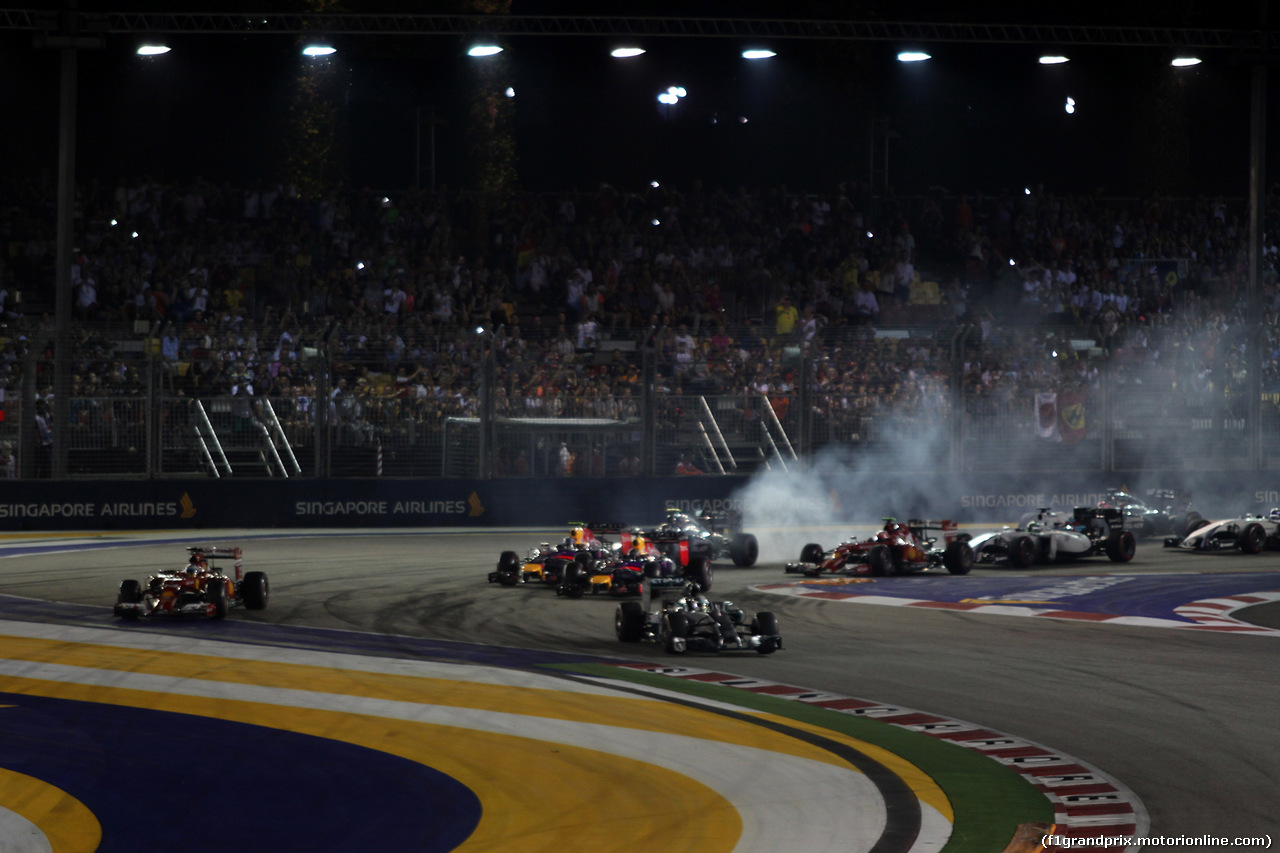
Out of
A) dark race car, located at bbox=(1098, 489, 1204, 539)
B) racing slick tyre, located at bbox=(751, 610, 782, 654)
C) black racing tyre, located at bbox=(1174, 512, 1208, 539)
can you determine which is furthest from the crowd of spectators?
racing slick tyre, located at bbox=(751, 610, 782, 654)

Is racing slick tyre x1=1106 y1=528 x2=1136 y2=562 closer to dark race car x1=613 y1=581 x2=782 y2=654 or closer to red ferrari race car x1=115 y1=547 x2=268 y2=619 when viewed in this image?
dark race car x1=613 y1=581 x2=782 y2=654

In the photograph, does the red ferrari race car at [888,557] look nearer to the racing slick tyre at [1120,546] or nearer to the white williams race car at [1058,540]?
the white williams race car at [1058,540]

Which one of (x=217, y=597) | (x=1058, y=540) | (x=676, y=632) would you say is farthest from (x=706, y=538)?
(x=217, y=597)

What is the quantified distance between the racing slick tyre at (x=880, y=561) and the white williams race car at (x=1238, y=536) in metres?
6.00

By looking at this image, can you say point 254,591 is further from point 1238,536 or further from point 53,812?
point 1238,536

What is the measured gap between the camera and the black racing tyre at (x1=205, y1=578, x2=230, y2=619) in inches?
548

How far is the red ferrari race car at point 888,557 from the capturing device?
58.5 feet

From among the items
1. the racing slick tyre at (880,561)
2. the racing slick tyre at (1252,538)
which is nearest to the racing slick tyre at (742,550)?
the racing slick tyre at (880,561)

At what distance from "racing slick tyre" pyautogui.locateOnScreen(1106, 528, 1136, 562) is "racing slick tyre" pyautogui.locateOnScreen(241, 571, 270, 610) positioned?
37.3ft

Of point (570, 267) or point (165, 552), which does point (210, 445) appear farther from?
point (570, 267)

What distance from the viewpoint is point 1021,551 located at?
18781 mm

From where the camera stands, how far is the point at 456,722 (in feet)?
30.1

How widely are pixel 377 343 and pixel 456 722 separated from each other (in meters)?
14.7

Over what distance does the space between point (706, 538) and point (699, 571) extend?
2374mm
